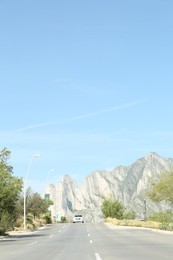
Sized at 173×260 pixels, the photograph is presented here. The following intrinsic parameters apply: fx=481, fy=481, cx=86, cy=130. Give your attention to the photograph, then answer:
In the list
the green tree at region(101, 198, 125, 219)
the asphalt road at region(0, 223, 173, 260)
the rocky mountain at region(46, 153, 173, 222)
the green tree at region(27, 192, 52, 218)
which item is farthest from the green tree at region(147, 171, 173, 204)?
the rocky mountain at region(46, 153, 173, 222)

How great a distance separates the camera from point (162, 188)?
59.7 metres

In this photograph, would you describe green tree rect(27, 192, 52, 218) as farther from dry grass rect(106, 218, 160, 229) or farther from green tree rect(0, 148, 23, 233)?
green tree rect(0, 148, 23, 233)

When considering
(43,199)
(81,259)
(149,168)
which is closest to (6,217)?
(81,259)

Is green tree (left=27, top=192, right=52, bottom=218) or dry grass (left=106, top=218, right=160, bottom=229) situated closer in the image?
dry grass (left=106, top=218, right=160, bottom=229)

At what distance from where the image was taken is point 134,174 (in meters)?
180

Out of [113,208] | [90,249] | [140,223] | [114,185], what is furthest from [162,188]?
[114,185]

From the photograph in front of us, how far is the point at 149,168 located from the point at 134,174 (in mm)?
6566

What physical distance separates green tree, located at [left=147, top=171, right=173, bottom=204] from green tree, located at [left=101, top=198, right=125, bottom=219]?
73.8 ft

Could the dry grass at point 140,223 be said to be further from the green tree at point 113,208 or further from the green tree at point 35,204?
the green tree at point 113,208

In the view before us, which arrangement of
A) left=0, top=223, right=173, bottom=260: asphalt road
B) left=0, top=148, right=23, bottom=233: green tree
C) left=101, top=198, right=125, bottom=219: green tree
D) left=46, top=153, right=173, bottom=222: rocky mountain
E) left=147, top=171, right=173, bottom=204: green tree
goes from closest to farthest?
left=0, top=223, right=173, bottom=260: asphalt road, left=0, top=148, right=23, bottom=233: green tree, left=147, top=171, right=173, bottom=204: green tree, left=101, top=198, right=125, bottom=219: green tree, left=46, top=153, right=173, bottom=222: rocky mountain

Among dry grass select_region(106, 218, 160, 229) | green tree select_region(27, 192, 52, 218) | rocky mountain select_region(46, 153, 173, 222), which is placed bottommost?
dry grass select_region(106, 218, 160, 229)

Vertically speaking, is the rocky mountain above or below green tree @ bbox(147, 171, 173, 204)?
above

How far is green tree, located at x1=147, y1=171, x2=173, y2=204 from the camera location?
5881cm

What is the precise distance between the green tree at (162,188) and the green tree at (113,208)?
22.5 metres
